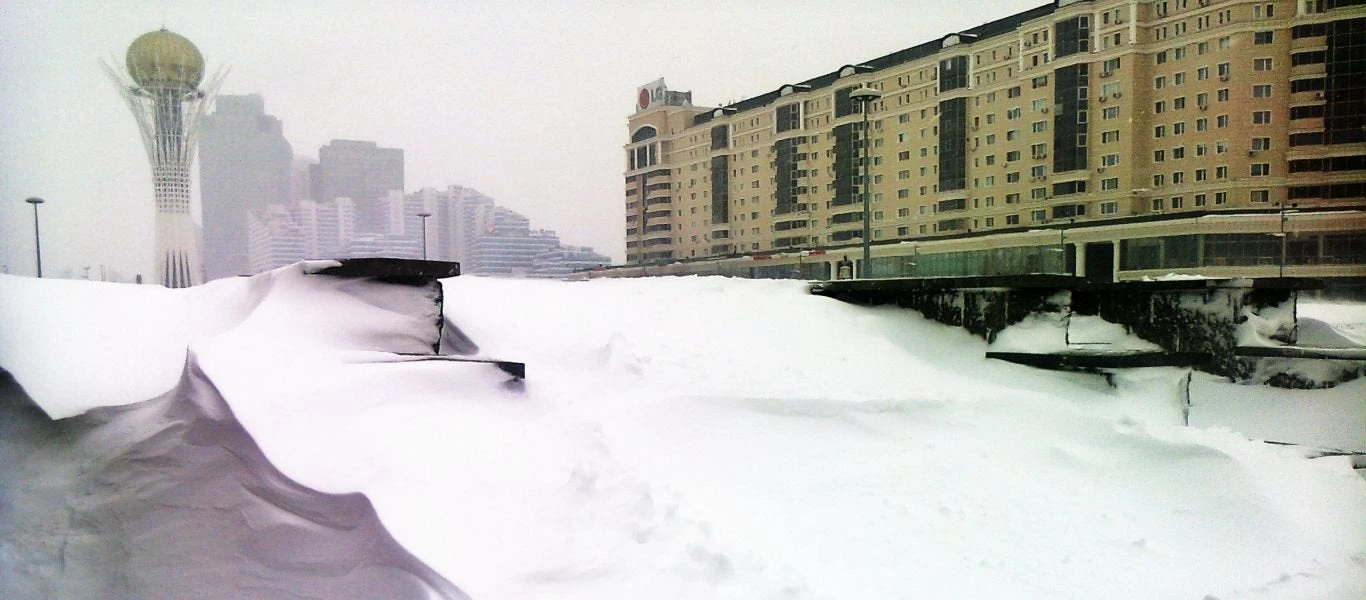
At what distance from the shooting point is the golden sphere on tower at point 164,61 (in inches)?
102

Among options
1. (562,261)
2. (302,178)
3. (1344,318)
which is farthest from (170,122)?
(1344,318)

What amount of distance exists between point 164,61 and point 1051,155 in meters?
4.10

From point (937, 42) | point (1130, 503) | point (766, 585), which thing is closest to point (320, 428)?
point (766, 585)

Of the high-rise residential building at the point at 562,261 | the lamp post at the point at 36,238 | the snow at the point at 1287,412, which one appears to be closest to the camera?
the snow at the point at 1287,412

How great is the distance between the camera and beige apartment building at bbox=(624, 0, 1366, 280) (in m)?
2.63

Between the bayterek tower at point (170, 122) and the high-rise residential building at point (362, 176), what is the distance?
0.52m

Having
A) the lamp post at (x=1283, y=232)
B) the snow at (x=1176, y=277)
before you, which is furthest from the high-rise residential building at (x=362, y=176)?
the lamp post at (x=1283, y=232)

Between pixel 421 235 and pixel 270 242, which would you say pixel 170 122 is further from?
pixel 421 235

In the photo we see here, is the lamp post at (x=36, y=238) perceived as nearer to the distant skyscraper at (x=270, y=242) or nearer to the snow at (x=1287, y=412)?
the distant skyscraper at (x=270, y=242)

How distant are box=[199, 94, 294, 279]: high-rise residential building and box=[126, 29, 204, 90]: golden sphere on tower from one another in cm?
14

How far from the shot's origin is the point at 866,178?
3.31m

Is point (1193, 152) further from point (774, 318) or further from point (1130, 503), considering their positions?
point (774, 318)

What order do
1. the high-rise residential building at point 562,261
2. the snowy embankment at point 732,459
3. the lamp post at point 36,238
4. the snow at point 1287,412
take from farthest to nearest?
the high-rise residential building at point 562,261 < the lamp post at point 36,238 < the snow at point 1287,412 < the snowy embankment at point 732,459

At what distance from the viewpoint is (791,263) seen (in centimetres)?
390
